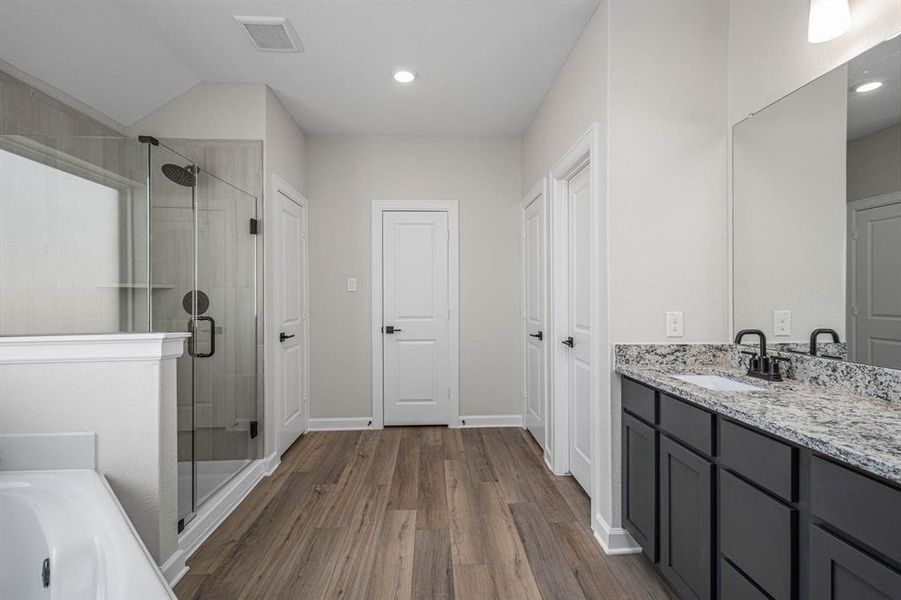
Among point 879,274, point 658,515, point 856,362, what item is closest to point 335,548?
point 658,515

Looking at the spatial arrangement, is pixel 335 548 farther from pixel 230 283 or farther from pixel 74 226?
pixel 74 226

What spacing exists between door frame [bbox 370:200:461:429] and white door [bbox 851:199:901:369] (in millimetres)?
2791

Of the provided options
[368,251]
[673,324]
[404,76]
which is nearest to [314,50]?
[404,76]

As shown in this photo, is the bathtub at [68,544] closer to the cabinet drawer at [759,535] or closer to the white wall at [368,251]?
the cabinet drawer at [759,535]

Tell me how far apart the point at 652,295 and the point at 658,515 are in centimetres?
93

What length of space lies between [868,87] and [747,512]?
1.44 metres

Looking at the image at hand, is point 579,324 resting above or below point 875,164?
below

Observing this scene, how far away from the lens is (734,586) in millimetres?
1283

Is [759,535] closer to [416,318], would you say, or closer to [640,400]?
[640,400]

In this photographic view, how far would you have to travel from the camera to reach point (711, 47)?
80.5 inches

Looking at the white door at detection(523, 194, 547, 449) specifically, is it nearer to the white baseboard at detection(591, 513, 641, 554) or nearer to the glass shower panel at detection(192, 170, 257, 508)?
the white baseboard at detection(591, 513, 641, 554)

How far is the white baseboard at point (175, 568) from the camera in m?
1.78

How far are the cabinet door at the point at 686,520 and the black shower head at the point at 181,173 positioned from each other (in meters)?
2.53

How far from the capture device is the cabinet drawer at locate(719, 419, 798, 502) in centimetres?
109
